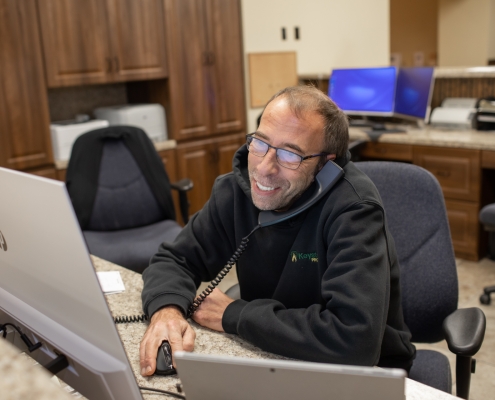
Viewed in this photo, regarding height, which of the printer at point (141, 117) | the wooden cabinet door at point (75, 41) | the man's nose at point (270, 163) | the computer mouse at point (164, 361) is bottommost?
the computer mouse at point (164, 361)

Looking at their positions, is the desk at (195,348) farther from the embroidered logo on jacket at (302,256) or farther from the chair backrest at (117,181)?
the chair backrest at (117,181)

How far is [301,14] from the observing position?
16.1 feet

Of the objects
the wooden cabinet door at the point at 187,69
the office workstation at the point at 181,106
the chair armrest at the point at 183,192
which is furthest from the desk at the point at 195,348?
the wooden cabinet door at the point at 187,69

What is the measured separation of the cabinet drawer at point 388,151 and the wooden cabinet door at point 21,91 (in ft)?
7.20

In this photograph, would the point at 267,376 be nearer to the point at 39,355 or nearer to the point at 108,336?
the point at 108,336

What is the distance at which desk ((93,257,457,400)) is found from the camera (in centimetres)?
104

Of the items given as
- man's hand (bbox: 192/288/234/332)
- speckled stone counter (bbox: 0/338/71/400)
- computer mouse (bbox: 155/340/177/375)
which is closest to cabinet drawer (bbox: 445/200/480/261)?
man's hand (bbox: 192/288/234/332)

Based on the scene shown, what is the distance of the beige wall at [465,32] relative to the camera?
645 cm

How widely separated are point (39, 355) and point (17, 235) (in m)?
0.22

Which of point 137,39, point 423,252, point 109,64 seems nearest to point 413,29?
point 137,39

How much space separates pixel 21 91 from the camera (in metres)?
3.37

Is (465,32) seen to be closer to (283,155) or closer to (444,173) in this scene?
(444,173)

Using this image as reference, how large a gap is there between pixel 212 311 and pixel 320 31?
168 inches

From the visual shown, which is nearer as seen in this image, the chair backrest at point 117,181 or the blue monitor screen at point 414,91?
the chair backrest at point 117,181
